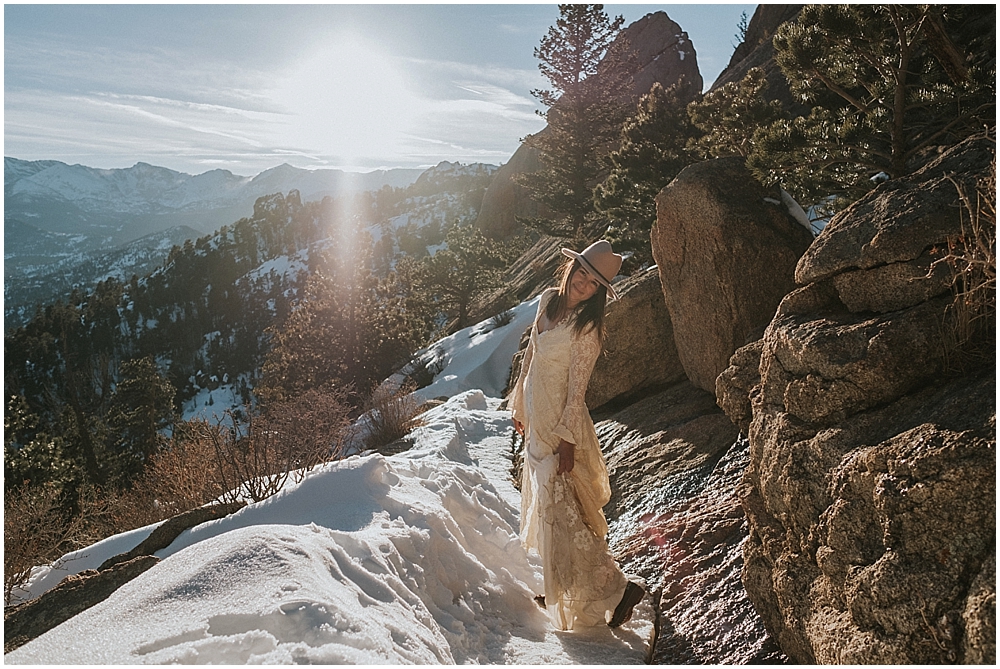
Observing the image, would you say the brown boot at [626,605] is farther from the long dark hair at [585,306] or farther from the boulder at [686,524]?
the long dark hair at [585,306]

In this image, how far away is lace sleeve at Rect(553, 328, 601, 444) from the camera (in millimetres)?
3318

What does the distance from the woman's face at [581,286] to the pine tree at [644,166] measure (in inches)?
358

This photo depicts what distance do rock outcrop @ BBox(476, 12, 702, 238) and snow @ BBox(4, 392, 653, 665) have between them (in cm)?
3408

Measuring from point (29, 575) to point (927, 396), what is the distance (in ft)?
22.7

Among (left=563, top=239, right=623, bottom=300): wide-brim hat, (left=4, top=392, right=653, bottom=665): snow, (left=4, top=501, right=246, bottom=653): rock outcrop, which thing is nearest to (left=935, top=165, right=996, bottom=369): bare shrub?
(left=563, top=239, right=623, bottom=300): wide-brim hat

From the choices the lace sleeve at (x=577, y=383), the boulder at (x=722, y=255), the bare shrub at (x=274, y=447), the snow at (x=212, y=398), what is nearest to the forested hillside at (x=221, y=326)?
the snow at (x=212, y=398)

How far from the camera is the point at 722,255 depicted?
17.1 ft

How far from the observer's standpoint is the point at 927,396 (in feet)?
7.81

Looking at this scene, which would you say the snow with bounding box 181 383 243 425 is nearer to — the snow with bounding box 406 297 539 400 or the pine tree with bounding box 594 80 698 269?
the snow with bounding box 406 297 539 400

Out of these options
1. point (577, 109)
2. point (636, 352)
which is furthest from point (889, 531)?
point (577, 109)

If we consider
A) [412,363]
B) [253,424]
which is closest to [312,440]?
[253,424]

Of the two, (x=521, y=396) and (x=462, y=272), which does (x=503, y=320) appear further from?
(x=521, y=396)

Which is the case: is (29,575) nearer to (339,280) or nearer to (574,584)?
(574,584)

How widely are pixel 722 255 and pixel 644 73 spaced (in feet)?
131
